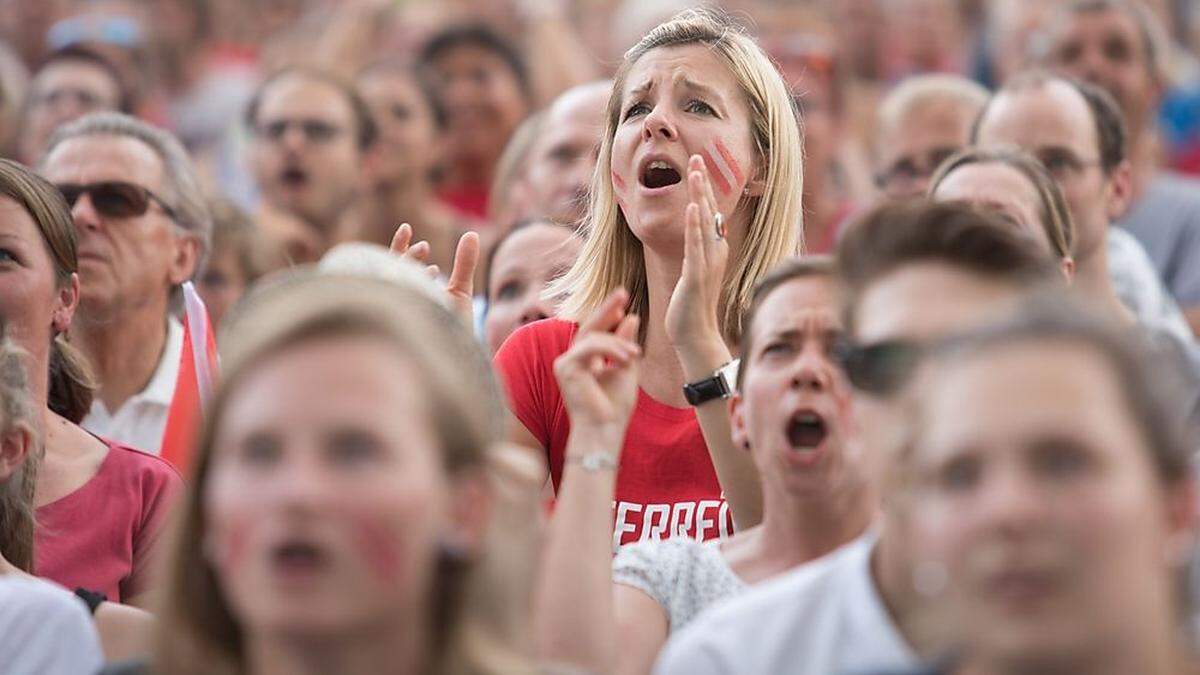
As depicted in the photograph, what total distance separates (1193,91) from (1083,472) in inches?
293

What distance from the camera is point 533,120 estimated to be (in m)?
7.07

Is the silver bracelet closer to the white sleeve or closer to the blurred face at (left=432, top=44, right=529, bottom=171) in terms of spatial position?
the white sleeve

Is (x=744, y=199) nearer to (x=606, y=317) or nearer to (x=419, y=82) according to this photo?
(x=606, y=317)

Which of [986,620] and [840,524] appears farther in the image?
[840,524]

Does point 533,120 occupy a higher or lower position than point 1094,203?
higher

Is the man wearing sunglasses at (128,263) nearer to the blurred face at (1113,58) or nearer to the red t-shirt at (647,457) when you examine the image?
the red t-shirt at (647,457)

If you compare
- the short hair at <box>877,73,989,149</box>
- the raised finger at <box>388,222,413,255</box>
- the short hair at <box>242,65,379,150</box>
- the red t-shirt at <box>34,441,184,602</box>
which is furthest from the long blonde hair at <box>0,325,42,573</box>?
the short hair at <box>242,65,379,150</box>

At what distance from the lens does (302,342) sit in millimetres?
2498

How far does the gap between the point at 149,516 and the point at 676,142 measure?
4.49ft

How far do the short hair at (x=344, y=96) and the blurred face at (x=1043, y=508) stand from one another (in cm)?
566

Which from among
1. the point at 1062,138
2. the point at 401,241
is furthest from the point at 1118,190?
the point at 401,241

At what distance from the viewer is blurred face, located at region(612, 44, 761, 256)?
439 centimetres

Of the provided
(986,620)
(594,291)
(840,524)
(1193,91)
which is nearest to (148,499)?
(594,291)

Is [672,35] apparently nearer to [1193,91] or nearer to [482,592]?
[482,592]
